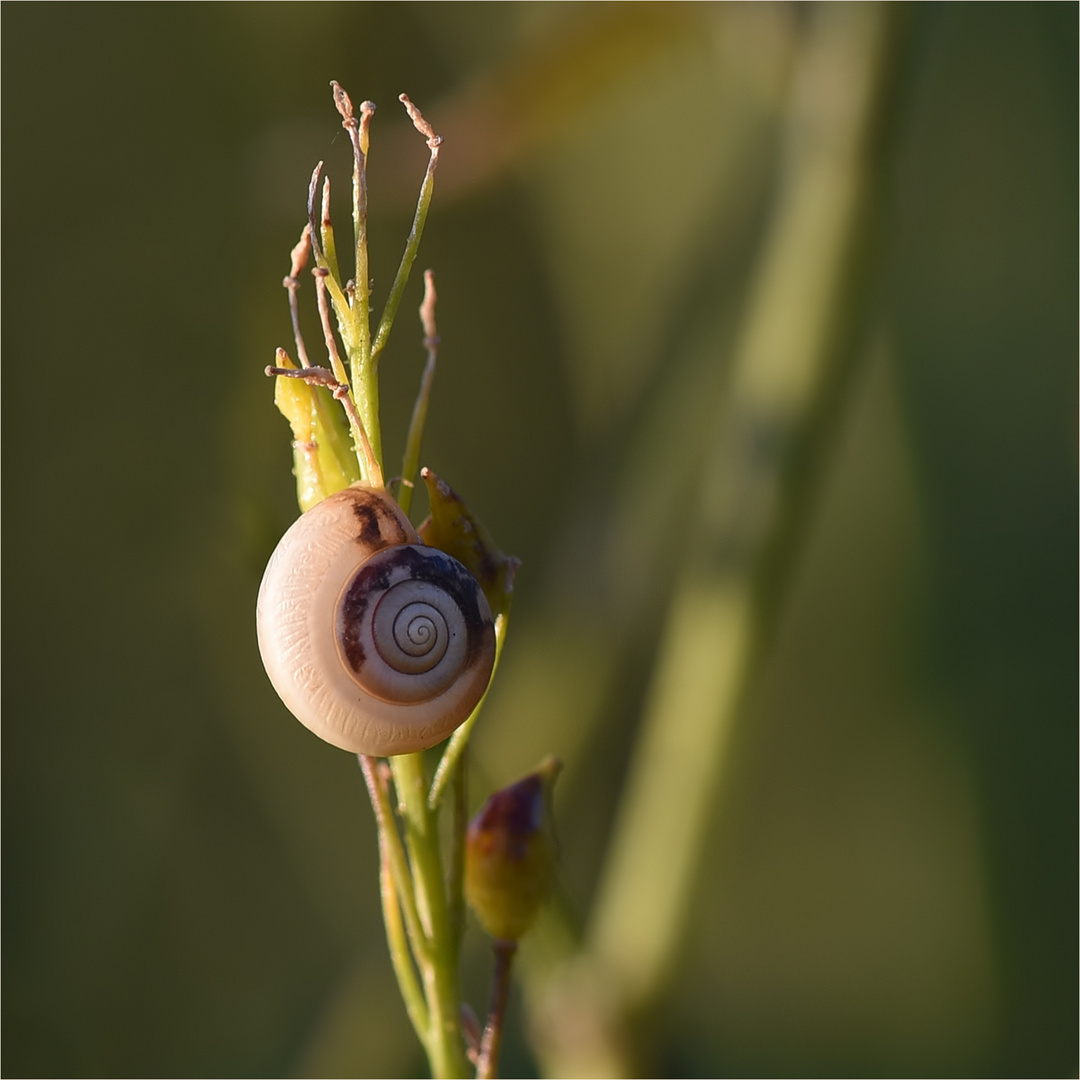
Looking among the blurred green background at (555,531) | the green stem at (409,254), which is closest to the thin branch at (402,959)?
the green stem at (409,254)

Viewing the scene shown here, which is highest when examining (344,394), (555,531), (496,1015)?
(555,531)

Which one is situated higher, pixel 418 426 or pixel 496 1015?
pixel 418 426

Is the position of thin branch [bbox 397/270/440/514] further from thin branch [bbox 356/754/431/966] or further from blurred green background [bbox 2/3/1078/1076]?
blurred green background [bbox 2/3/1078/1076]

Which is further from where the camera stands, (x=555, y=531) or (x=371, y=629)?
(x=555, y=531)

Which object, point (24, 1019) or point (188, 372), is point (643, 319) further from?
point (24, 1019)

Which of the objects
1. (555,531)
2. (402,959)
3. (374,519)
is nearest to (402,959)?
(402,959)

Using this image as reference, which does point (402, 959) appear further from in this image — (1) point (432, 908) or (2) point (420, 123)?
(2) point (420, 123)
